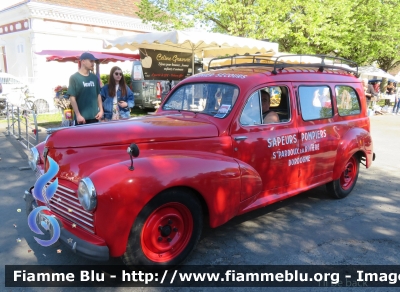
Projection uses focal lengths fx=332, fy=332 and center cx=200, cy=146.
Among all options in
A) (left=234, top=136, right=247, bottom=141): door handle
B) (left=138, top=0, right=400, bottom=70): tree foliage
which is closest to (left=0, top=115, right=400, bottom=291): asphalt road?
(left=234, top=136, right=247, bottom=141): door handle

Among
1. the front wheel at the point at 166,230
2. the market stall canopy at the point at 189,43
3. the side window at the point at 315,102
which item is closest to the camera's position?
the front wheel at the point at 166,230

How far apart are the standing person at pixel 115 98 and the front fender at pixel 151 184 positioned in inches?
132

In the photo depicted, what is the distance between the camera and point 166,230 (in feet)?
9.71

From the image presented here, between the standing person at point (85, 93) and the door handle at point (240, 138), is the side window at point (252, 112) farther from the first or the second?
the standing person at point (85, 93)

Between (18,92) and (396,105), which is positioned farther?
(396,105)

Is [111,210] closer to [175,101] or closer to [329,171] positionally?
[175,101]

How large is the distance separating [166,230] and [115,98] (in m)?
3.85

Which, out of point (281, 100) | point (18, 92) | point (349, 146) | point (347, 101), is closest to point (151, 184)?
point (281, 100)

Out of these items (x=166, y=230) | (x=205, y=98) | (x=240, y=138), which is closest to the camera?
(x=166, y=230)

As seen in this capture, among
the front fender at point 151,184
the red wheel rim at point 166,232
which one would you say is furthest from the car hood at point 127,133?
A: the red wheel rim at point 166,232

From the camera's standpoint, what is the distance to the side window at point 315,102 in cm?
430

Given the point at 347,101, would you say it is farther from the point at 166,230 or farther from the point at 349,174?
the point at 166,230

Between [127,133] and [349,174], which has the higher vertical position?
[127,133]

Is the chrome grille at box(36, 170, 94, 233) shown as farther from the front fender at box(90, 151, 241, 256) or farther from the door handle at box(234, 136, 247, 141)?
the door handle at box(234, 136, 247, 141)
